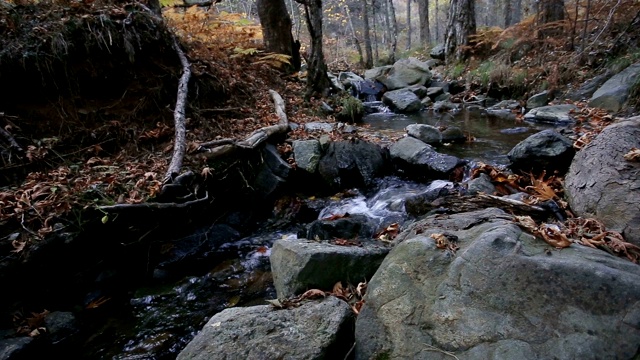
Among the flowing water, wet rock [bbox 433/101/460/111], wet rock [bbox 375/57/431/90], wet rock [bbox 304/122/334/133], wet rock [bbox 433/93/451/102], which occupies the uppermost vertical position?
wet rock [bbox 375/57/431/90]

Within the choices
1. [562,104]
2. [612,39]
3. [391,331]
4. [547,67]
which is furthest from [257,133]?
[612,39]

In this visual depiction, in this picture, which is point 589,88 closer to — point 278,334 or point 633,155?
point 633,155

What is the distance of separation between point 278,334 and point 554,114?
8.11 meters

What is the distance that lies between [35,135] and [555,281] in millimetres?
5751

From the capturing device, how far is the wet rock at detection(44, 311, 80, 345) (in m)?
3.39

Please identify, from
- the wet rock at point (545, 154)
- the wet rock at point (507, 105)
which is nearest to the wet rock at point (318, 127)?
the wet rock at point (545, 154)

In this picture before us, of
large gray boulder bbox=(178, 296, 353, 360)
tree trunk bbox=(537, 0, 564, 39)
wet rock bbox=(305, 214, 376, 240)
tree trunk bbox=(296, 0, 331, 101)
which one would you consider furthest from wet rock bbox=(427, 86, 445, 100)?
large gray boulder bbox=(178, 296, 353, 360)

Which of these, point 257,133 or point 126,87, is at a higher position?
point 126,87

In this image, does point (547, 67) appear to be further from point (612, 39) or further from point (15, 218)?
point (15, 218)

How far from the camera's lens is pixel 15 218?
3572mm

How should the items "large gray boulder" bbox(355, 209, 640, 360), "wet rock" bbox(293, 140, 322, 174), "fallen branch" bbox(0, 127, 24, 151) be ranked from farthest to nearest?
"wet rock" bbox(293, 140, 322, 174) → "fallen branch" bbox(0, 127, 24, 151) → "large gray boulder" bbox(355, 209, 640, 360)

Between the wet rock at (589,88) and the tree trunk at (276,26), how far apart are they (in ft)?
23.6

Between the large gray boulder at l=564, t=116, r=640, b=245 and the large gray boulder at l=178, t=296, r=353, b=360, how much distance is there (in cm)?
213

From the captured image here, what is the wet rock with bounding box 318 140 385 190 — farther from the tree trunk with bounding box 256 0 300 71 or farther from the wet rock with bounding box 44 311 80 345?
the tree trunk with bounding box 256 0 300 71
